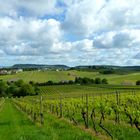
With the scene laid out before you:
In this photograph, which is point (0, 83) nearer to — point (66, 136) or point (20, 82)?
point (20, 82)

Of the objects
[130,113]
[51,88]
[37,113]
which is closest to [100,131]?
[130,113]

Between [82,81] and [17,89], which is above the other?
[82,81]

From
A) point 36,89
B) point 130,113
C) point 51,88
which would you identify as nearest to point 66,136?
point 130,113

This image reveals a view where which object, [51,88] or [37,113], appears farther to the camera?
[51,88]

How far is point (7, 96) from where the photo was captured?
487ft

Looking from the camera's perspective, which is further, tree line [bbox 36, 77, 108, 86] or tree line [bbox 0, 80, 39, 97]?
tree line [bbox 0, 80, 39, 97]

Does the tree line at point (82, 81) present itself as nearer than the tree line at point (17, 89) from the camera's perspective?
Yes

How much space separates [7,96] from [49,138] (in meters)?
135

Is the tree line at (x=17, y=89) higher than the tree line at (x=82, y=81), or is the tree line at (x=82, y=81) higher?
the tree line at (x=82, y=81)

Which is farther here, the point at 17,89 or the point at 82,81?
the point at 17,89

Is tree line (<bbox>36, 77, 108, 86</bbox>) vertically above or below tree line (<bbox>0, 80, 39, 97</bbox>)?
above

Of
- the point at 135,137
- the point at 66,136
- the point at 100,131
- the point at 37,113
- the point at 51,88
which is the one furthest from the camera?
the point at 51,88

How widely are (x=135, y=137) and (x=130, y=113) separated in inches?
89.6

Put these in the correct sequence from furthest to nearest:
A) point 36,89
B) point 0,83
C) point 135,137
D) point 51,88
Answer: point 0,83 → point 36,89 → point 51,88 → point 135,137
